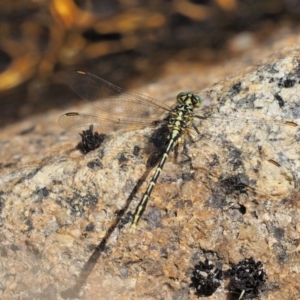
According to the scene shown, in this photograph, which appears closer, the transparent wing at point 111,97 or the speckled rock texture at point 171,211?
the speckled rock texture at point 171,211

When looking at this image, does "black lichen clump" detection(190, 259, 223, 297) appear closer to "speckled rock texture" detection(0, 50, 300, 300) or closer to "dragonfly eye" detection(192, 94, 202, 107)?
"speckled rock texture" detection(0, 50, 300, 300)

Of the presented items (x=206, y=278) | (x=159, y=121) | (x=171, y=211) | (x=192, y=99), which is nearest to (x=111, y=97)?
(x=159, y=121)

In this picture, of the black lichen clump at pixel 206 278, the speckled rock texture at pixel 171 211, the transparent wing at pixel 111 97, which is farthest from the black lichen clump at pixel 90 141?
the black lichen clump at pixel 206 278

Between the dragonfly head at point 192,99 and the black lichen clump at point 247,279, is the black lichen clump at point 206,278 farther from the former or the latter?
the dragonfly head at point 192,99

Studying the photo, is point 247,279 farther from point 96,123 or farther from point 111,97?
point 111,97

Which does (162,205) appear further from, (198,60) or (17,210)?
(198,60)
